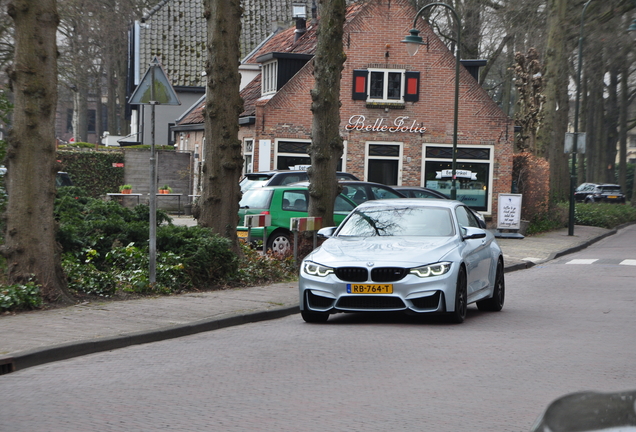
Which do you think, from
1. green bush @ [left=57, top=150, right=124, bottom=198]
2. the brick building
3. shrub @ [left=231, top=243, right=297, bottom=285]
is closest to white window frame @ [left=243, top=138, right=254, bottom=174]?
the brick building

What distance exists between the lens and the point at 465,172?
114ft

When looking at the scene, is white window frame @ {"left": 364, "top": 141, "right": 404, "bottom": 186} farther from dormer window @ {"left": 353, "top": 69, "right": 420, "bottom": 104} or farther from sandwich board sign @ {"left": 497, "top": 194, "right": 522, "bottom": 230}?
sandwich board sign @ {"left": 497, "top": 194, "right": 522, "bottom": 230}

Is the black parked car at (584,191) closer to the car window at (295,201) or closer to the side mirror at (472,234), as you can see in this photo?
the car window at (295,201)

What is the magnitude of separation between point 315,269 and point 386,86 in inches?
965

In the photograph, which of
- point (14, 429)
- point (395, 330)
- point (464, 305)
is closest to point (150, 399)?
point (14, 429)

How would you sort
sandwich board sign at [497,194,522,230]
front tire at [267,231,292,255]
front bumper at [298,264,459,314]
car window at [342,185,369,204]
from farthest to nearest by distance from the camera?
sandwich board sign at [497,194,522,230] → car window at [342,185,369,204] → front tire at [267,231,292,255] → front bumper at [298,264,459,314]

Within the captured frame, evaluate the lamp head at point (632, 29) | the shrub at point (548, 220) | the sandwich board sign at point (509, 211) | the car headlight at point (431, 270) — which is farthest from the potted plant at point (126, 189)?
the car headlight at point (431, 270)

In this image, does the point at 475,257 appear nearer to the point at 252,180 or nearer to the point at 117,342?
the point at 117,342

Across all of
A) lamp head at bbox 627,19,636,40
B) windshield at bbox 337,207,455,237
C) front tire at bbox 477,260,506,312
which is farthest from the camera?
lamp head at bbox 627,19,636,40

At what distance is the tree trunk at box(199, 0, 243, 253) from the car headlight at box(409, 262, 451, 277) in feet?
18.8

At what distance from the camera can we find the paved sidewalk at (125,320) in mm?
8484

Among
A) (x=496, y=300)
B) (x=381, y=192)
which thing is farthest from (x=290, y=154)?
(x=496, y=300)

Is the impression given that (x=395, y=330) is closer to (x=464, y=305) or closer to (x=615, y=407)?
(x=464, y=305)

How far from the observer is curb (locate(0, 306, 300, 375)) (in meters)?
8.00
